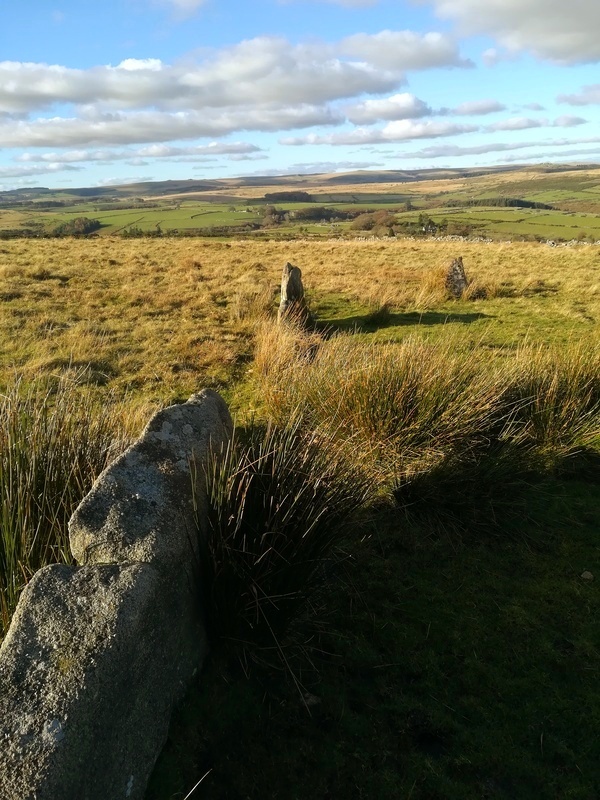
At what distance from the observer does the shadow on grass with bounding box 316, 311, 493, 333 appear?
11.7m

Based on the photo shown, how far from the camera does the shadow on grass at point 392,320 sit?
11.7 m

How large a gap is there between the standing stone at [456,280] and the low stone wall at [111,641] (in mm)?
14011

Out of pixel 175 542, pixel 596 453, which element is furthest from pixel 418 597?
pixel 596 453

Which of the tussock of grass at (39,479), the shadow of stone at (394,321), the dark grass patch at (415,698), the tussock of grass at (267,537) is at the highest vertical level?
the tussock of grass at (39,479)

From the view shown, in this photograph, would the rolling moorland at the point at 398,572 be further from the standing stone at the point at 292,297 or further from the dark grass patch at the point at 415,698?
the standing stone at the point at 292,297

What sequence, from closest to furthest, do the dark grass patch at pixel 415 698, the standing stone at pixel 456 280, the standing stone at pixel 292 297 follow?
1. the dark grass patch at pixel 415 698
2. the standing stone at pixel 292 297
3. the standing stone at pixel 456 280

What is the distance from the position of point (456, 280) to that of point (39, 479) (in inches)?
573

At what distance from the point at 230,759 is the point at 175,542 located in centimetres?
102

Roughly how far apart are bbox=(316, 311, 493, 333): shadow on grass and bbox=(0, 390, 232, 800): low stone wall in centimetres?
884

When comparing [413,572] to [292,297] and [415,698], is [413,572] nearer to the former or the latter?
[415,698]

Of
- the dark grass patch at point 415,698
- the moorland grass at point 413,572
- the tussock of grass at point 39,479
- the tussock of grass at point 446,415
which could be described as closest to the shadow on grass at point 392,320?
the moorland grass at point 413,572

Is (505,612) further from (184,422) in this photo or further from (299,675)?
(184,422)

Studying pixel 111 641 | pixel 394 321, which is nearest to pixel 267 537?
pixel 111 641

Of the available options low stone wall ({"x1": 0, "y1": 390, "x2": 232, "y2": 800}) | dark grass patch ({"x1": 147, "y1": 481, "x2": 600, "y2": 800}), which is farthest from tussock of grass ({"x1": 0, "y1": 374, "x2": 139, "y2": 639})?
dark grass patch ({"x1": 147, "y1": 481, "x2": 600, "y2": 800})
